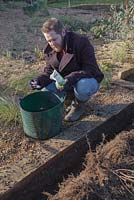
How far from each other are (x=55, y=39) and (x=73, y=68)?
1.41 ft

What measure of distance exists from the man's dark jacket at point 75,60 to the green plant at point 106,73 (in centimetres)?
74

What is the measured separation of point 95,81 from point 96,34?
124 inches

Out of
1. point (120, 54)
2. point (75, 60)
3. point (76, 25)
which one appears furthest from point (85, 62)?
point (76, 25)

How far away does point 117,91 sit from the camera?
4852 mm

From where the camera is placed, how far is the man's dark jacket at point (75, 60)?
405cm

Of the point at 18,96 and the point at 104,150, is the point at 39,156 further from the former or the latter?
the point at 18,96

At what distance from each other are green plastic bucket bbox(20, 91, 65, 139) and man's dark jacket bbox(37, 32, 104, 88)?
0.26 m

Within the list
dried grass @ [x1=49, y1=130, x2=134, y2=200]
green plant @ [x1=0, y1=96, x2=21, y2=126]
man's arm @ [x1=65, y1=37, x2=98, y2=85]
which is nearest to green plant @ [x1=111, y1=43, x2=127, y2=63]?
man's arm @ [x1=65, y1=37, x2=98, y2=85]

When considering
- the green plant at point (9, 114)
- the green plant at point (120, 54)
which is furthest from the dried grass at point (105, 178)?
the green plant at point (120, 54)

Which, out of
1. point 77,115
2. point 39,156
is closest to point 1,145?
point 39,156

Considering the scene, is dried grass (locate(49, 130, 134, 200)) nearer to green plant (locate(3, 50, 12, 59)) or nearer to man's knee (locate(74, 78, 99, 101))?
man's knee (locate(74, 78, 99, 101))

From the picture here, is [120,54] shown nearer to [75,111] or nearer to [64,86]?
[75,111]

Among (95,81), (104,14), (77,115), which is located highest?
(95,81)

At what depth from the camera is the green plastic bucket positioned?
380cm
